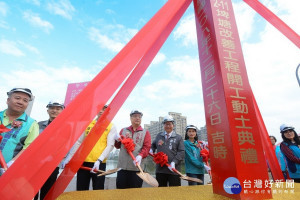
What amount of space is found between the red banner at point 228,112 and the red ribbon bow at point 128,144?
1.61m

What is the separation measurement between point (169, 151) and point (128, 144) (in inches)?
34.7

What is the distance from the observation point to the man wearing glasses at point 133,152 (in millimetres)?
2959

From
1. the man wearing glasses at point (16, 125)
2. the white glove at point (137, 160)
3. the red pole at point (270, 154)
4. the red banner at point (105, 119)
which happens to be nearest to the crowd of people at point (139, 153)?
the white glove at point (137, 160)

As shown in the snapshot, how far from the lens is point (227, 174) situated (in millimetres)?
1510

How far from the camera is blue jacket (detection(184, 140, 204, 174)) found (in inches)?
137

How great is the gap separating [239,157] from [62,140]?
1390 millimetres

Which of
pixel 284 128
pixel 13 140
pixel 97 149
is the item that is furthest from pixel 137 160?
pixel 284 128

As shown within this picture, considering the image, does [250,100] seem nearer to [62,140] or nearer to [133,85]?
[133,85]

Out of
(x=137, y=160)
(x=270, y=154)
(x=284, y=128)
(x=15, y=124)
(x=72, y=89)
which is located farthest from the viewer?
(x=72, y=89)

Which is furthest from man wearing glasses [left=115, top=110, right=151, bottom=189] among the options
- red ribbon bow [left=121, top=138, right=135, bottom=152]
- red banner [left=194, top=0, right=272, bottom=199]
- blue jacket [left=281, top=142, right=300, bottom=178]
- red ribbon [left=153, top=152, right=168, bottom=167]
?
blue jacket [left=281, top=142, right=300, bottom=178]

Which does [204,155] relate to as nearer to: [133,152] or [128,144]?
[133,152]

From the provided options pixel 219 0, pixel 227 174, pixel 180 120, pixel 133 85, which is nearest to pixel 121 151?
pixel 133 85

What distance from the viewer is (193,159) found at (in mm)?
3537
